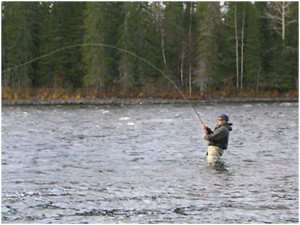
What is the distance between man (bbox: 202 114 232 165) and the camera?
11.4 m

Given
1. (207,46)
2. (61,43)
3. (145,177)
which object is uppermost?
(61,43)

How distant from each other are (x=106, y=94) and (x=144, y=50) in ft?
21.9

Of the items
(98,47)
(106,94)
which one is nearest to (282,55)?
(106,94)

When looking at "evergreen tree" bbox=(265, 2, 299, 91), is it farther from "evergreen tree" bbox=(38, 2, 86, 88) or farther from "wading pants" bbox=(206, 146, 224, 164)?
"wading pants" bbox=(206, 146, 224, 164)

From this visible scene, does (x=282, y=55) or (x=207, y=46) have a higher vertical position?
(x=207, y=46)

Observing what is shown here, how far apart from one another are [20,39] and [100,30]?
8358mm

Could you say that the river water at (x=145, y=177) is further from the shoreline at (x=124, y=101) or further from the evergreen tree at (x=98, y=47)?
the evergreen tree at (x=98, y=47)

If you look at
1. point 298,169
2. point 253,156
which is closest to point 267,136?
point 253,156

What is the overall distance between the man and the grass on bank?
104 ft

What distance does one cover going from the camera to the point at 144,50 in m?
48.0

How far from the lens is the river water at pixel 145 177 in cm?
780

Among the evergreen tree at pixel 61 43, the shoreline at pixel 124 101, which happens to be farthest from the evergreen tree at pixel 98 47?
the shoreline at pixel 124 101

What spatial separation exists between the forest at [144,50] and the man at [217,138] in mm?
32402

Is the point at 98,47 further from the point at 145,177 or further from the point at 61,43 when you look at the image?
the point at 145,177
